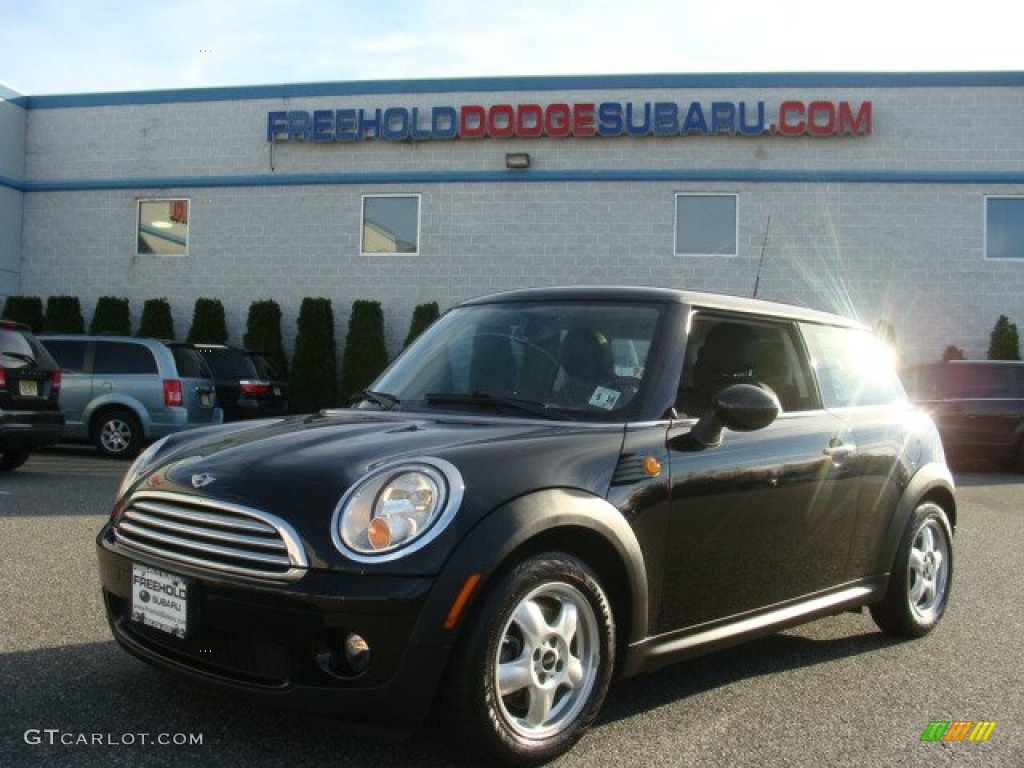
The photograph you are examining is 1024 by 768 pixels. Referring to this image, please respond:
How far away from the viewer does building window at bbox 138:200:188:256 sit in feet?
66.1

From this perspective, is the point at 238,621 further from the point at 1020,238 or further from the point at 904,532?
the point at 1020,238

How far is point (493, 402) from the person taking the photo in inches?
149

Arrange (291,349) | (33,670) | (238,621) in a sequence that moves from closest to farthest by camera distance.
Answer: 1. (238,621)
2. (33,670)
3. (291,349)

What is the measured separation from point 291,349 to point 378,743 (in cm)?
1680

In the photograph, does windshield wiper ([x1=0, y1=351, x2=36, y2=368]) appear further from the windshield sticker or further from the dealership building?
the dealership building

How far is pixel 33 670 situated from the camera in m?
3.88

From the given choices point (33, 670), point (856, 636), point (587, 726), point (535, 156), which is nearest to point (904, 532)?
point (856, 636)

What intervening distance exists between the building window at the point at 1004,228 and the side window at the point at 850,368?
14570 mm

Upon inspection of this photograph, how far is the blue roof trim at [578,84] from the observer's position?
18062 mm

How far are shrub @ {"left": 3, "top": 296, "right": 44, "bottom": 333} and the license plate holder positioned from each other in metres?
18.6

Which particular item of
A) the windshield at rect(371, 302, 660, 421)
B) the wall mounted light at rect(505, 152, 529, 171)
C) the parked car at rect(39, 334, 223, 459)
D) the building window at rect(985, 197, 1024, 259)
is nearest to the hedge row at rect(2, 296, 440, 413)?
the wall mounted light at rect(505, 152, 529, 171)

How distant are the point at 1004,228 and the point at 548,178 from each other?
26.3 feet

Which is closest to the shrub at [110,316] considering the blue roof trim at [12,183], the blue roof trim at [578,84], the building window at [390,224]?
the blue roof trim at [12,183]

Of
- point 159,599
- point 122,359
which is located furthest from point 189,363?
point 159,599
